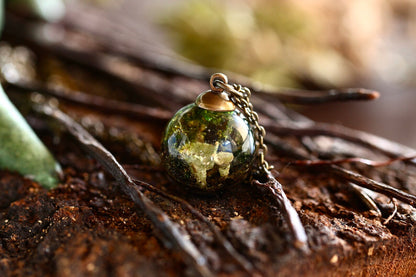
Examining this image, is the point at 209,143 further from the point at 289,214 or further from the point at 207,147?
the point at 289,214

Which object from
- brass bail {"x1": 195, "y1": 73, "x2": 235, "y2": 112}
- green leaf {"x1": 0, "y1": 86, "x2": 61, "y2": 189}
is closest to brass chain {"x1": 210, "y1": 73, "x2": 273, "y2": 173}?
brass bail {"x1": 195, "y1": 73, "x2": 235, "y2": 112}

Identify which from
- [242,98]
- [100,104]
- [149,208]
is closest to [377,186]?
[242,98]

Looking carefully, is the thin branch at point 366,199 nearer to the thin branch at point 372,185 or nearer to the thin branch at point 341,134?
the thin branch at point 372,185

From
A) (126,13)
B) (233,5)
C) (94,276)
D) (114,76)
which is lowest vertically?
(94,276)

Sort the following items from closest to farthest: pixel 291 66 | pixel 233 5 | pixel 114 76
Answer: pixel 114 76 → pixel 291 66 → pixel 233 5

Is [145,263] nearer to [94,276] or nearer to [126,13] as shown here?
[94,276]

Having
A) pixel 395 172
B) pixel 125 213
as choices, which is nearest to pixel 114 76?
pixel 125 213
